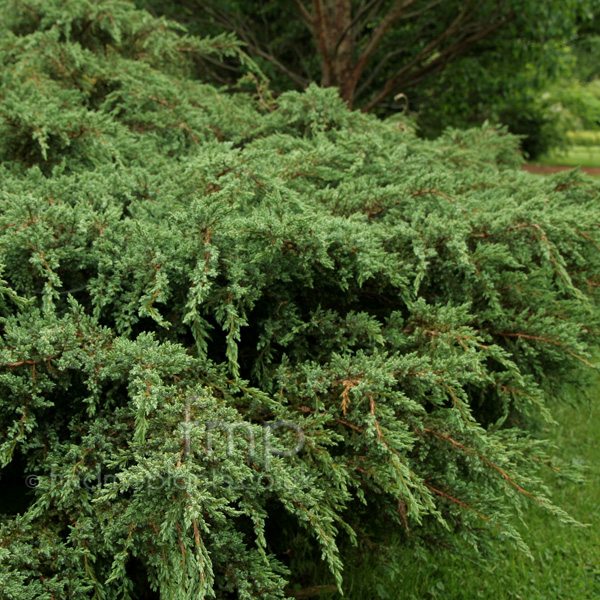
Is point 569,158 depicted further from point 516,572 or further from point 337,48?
point 516,572

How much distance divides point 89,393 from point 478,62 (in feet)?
22.0

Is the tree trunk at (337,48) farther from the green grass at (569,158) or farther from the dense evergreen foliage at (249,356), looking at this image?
the green grass at (569,158)

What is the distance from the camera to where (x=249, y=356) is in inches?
84.3

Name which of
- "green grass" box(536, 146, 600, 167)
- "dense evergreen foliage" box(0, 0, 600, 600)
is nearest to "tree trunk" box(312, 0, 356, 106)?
"dense evergreen foliage" box(0, 0, 600, 600)

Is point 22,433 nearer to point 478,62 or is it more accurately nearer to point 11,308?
point 11,308

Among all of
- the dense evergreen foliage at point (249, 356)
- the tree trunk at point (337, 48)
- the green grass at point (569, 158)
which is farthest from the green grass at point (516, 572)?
the green grass at point (569, 158)

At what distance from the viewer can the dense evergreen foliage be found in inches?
60.1

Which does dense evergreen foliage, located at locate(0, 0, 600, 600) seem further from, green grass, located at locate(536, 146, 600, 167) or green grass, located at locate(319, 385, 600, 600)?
green grass, located at locate(536, 146, 600, 167)

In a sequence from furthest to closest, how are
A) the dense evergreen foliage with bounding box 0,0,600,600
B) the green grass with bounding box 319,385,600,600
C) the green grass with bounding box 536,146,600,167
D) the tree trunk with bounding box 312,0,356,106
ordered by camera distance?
the green grass with bounding box 536,146,600,167
the tree trunk with bounding box 312,0,356,106
the green grass with bounding box 319,385,600,600
the dense evergreen foliage with bounding box 0,0,600,600

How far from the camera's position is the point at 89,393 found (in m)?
1.84

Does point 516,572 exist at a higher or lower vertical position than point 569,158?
lower

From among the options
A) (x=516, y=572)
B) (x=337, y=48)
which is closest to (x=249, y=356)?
(x=516, y=572)


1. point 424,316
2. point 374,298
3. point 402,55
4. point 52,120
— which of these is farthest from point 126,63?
point 402,55

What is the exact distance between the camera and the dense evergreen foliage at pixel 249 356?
153 cm
